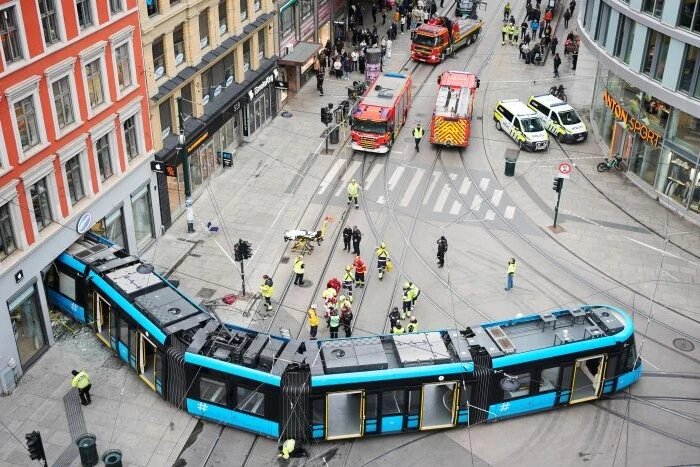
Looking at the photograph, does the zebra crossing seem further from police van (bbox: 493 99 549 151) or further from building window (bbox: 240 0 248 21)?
building window (bbox: 240 0 248 21)

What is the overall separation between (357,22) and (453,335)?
48.3 meters

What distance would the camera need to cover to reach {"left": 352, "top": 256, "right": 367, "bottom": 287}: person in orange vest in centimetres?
3719

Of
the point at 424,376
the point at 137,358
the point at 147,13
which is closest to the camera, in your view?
the point at 424,376

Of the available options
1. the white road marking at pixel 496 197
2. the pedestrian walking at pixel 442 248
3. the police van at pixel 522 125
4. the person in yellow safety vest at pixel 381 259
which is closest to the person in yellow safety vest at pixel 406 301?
the person in yellow safety vest at pixel 381 259

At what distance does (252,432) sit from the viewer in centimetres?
2886

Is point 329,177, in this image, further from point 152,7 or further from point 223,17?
point 152,7

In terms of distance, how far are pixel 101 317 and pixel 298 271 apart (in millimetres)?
8732

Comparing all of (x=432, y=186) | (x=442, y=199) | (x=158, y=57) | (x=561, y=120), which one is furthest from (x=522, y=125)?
(x=158, y=57)

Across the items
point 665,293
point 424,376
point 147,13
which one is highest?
point 147,13

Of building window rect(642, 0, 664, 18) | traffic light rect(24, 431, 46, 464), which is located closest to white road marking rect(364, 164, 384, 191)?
building window rect(642, 0, 664, 18)

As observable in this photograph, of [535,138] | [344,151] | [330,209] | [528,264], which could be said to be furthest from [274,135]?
[528,264]

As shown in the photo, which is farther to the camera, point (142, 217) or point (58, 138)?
point (142, 217)

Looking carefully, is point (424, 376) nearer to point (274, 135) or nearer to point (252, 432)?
point (252, 432)

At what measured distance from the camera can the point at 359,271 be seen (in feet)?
122
